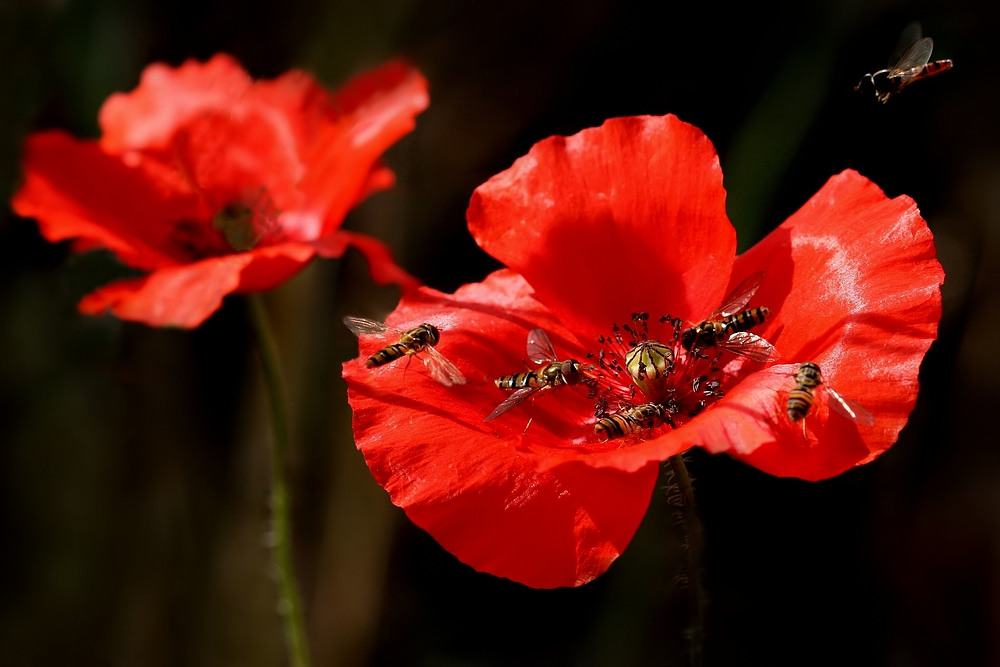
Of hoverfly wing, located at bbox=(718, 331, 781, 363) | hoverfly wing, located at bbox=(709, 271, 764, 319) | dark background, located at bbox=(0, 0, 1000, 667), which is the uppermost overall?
hoverfly wing, located at bbox=(709, 271, 764, 319)

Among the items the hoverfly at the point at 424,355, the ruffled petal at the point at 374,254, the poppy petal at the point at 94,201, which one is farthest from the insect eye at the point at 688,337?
the poppy petal at the point at 94,201

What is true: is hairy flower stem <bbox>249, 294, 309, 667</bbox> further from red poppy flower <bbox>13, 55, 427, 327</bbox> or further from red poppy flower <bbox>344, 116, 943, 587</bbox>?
red poppy flower <bbox>344, 116, 943, 587</bbox>

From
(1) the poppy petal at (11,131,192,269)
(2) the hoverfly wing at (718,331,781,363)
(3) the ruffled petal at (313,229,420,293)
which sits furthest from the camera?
(1) the poppy petal at (11,131,192,269)

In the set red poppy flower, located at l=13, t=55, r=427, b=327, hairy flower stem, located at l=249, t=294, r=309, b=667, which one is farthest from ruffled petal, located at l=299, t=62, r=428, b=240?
hairy flower stem, located at l=249, t=294, r=309, b=667

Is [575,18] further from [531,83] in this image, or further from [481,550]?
[481,550]

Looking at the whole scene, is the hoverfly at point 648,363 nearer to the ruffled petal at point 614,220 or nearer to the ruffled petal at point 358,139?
the ruffled petal at point 614,220

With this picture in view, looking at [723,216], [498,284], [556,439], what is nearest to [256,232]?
[498,284]
